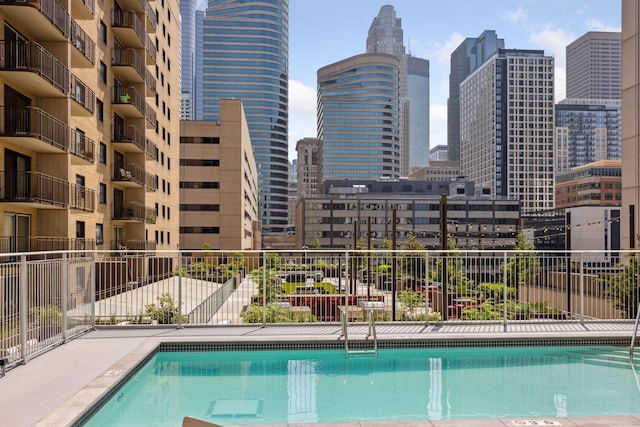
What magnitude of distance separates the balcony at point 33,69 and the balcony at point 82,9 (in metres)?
3.82

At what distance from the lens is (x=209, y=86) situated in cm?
16338

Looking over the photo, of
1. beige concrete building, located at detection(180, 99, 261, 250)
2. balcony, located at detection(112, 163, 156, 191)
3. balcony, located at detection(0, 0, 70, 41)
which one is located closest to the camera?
balcony, located at detection(0, 0, 70, 41)

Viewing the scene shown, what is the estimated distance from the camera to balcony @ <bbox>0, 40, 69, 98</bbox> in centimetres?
1859

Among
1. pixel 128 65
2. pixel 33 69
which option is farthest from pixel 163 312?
pixel 128 65

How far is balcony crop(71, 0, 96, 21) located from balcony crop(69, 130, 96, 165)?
A: 5351 mm

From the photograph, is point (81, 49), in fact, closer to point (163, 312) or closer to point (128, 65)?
point (128, 65)

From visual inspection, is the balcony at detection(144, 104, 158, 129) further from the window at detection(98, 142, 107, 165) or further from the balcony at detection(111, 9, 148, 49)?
the window at detection(98, 142, 107, 165)

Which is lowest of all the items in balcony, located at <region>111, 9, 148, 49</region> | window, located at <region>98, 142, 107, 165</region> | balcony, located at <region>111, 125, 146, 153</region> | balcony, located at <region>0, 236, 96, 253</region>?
balcony, located at <region>0, 236, 96, 253</region>

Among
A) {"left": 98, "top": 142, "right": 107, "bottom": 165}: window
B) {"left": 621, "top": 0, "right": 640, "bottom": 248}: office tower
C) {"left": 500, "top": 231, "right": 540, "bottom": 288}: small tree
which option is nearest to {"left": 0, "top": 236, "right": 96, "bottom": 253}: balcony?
{"left": 98, "top": 142, "right": 107, "bottom": 165}: window

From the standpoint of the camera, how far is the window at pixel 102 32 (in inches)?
1143

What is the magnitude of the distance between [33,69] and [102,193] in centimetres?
1180

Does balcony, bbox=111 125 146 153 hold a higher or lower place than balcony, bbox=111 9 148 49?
lower

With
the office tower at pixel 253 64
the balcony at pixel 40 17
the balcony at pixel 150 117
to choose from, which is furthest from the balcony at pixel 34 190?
the office tower at pixel 253 64

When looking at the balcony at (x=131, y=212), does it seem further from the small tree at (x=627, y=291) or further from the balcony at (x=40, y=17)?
the small tree at (x=627, y=291)
